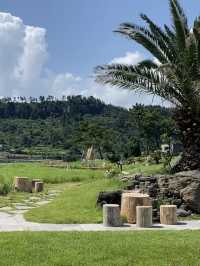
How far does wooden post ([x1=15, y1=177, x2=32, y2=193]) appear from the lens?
20.8 m

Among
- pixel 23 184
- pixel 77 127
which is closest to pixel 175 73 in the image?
pixel 23 184

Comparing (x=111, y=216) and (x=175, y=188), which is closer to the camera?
(x=111, y=216)

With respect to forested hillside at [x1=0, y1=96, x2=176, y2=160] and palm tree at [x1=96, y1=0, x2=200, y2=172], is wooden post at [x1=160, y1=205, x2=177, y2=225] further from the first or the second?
forested hillside at [x1=0, y1=96, x2=176, y2=160]

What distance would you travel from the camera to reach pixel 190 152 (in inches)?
635

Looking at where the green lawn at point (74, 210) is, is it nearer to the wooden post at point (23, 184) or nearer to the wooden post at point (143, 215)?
the wooden post at point (143, 215)

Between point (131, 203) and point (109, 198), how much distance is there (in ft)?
4.71

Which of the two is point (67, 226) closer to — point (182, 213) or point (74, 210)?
point (74, 210)

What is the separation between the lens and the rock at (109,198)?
14229mm

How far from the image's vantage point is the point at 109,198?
1429 centimetres

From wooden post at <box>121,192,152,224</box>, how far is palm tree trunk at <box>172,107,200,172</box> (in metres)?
3.29

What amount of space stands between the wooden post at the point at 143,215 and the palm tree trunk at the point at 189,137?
4.49 m

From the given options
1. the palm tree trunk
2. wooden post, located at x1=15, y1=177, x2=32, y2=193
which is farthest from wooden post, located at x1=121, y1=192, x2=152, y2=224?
wooden post, located at x1=15, y1=177, x2=32, y2=193

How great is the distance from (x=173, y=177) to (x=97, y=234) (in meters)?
5.54

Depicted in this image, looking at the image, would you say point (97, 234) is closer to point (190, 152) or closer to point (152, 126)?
point (190, 152)
